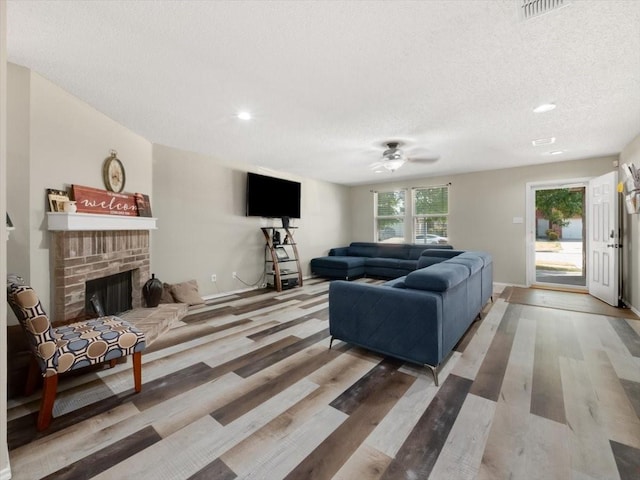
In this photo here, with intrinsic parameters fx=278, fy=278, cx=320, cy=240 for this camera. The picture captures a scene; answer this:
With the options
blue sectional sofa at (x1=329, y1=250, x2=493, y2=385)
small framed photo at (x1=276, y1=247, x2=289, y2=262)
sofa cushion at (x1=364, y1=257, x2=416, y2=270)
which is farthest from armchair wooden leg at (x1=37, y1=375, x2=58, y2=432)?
sofa cushion at (x1=364, y1=257, x2=416, y2=270)

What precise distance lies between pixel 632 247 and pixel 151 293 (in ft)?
21.8

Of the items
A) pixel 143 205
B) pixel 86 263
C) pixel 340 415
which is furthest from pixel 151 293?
pixel 340 415

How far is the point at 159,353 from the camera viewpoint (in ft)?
8.48

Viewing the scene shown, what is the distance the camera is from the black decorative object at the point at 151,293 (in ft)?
11.7

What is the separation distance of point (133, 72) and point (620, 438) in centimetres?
403

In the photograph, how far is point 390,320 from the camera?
228cm

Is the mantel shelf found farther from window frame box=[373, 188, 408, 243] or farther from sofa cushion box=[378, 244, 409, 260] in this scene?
window frame box=[373, 188, 408, 243]

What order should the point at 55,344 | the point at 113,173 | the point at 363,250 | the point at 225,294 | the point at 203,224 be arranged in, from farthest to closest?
the point at 363,250 → the point at 225,294 → the point at 203,224 → the point at 113,173 → the point at 55,344

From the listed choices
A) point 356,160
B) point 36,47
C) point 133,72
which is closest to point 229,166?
point 356,160

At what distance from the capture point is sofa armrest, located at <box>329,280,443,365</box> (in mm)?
2078

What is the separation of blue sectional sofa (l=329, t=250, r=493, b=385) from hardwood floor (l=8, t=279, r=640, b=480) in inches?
8.1

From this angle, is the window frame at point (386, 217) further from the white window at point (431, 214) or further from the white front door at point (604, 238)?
the white front door at point (604, 238)

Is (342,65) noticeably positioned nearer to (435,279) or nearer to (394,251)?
(435,279)

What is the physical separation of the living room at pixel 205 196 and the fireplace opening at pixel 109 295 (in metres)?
0.44
